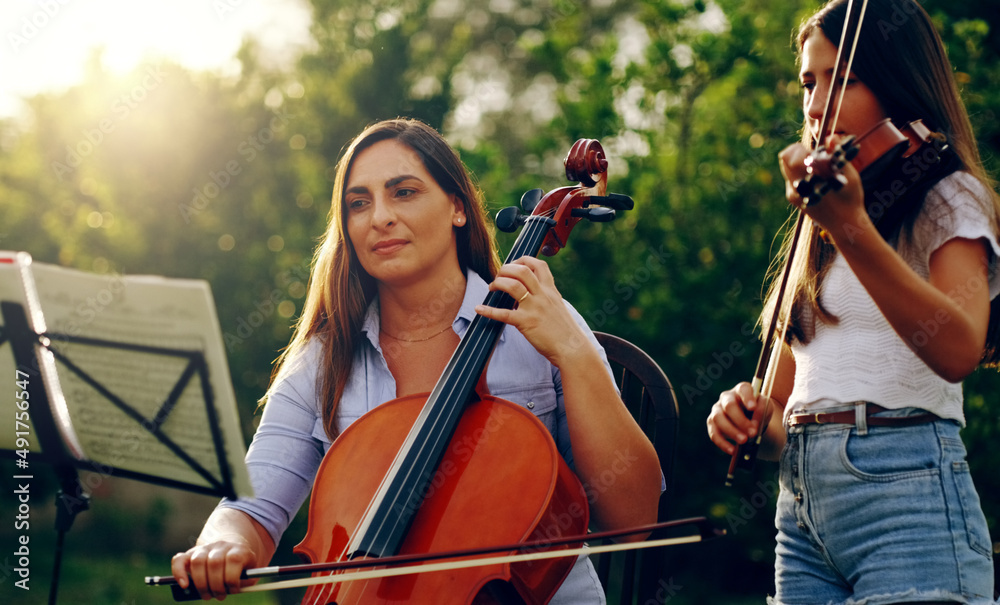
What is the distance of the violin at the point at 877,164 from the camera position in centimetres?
120

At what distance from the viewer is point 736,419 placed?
4.35ft

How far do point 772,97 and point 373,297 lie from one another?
2.48 metres

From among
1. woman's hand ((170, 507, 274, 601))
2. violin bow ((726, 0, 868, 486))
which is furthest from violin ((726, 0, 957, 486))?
woman's hand ((170, 507, 274, 601))

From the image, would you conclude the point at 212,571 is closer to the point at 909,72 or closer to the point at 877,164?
the point at 877,164

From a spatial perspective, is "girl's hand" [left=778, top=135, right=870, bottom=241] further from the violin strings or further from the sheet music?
the sheet music

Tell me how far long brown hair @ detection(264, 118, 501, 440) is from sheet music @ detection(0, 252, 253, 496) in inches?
25.1

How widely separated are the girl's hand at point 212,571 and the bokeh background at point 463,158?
1941 mm

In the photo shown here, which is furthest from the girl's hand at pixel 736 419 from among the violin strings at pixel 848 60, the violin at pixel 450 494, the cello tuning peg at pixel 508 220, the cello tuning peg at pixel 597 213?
the cello tuning peg at pixel 508 220

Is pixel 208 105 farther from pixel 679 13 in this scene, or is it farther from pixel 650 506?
pixel 650 506

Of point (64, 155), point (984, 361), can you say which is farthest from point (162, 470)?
point (64, 155)

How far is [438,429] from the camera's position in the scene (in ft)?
5.12

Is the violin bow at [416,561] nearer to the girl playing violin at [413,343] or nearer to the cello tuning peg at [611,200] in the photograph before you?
the girl playing violin at [413,343]

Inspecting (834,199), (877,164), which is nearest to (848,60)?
(877,164)

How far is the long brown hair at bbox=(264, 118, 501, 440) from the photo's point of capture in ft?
6.31
